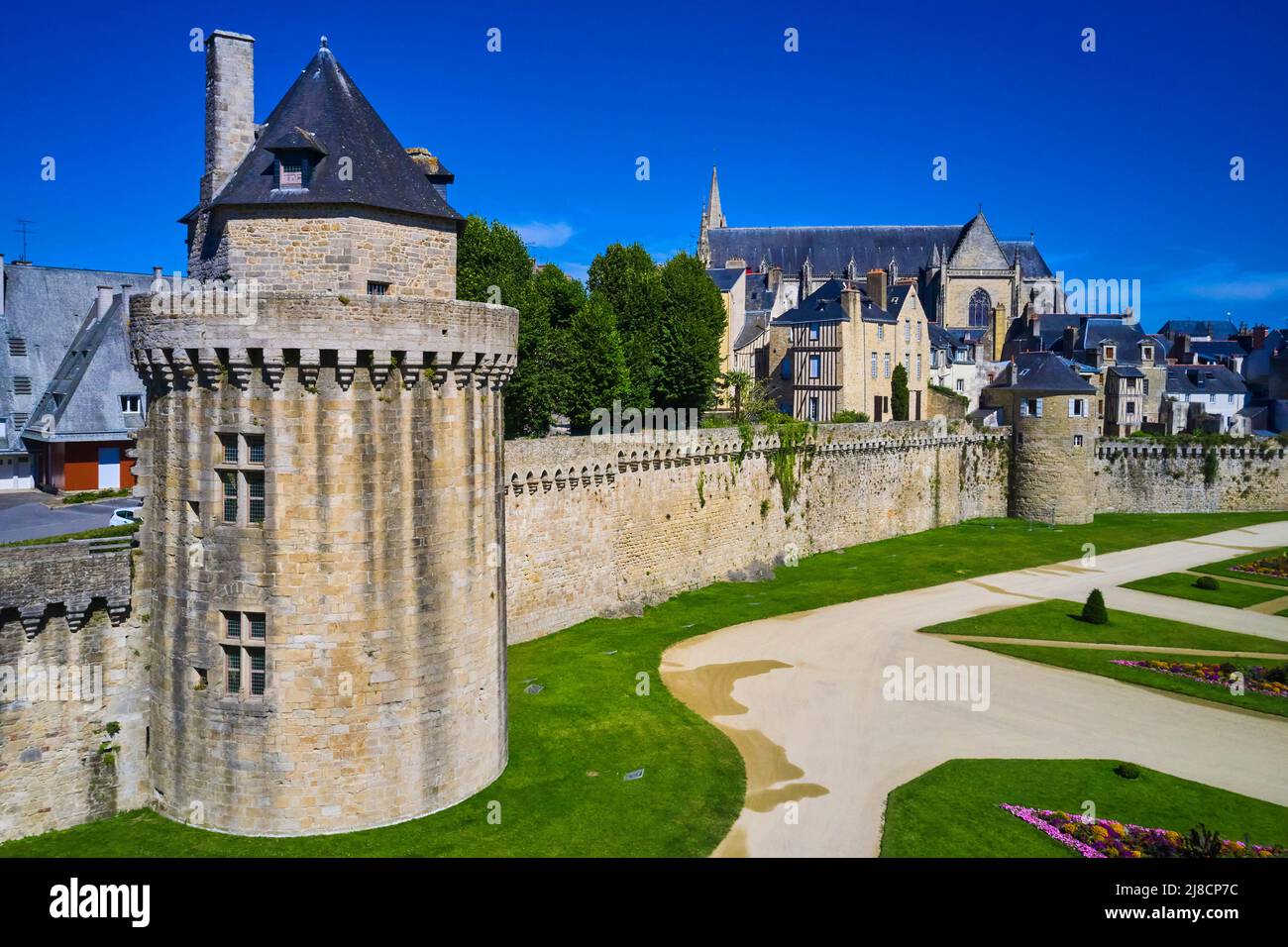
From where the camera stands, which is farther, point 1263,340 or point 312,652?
point 1263,340

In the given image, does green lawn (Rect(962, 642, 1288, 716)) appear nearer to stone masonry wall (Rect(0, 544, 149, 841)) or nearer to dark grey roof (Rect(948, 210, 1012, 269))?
stone masonry wall (Rect(0, 544, 149, 841))

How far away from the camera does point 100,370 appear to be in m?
39.9

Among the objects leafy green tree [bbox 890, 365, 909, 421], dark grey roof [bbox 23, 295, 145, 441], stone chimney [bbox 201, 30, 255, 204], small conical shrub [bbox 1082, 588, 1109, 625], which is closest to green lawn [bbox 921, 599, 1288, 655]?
small conical shrub [bbox 1082, 588, 1109, 625]

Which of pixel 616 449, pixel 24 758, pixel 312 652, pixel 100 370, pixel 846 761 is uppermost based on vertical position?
pixel 100 370

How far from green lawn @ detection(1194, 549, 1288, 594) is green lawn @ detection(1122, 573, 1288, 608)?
1.18 meters

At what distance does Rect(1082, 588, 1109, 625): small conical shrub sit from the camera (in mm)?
35094

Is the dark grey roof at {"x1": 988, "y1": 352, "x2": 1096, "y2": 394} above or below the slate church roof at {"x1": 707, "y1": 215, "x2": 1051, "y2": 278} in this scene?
below

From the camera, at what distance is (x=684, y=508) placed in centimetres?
3872

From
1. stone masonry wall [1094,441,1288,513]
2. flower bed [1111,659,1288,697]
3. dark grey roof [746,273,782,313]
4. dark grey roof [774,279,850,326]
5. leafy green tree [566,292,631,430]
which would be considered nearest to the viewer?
flower bed [1111,659,1288,697]

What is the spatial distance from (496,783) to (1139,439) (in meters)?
54.8

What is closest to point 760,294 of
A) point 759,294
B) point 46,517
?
point 759,294

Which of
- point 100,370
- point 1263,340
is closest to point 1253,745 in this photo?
point 100,370

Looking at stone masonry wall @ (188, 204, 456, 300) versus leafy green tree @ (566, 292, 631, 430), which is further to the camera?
leafy green tree @ (566, 292, 631, 430)

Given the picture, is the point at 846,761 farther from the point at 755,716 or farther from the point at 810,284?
the point at 810,284
